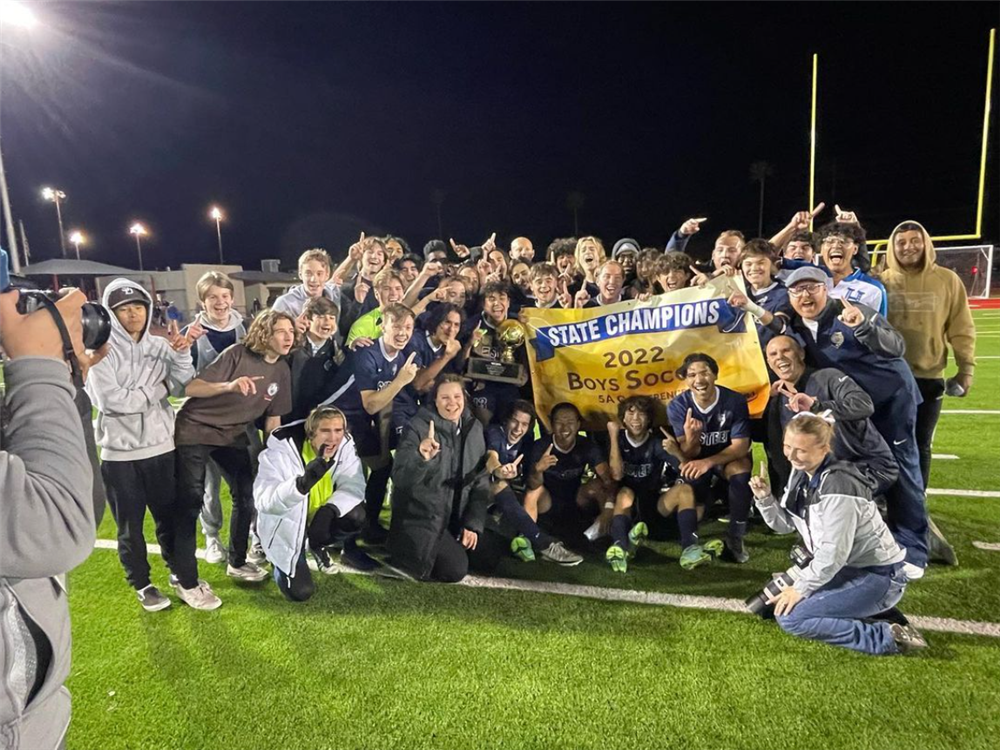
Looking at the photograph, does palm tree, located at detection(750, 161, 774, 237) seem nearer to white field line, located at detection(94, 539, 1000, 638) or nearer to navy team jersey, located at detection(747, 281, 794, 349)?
navy team jersey, located at detection(747, 281, 794, 349)

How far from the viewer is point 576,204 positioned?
62.7m

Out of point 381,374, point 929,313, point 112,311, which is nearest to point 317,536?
point 381,374

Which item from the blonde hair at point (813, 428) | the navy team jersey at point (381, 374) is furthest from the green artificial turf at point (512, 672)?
the navy team jersey at point (381, 374)

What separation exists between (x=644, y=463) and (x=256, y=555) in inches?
120

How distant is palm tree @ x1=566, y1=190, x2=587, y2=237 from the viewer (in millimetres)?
62562

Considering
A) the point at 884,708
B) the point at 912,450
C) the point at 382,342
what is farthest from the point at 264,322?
the point at 912,450

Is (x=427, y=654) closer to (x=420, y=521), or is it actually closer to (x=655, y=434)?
(x=420, y=521)

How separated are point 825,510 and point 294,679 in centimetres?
293

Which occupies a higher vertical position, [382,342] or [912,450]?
[382,342]

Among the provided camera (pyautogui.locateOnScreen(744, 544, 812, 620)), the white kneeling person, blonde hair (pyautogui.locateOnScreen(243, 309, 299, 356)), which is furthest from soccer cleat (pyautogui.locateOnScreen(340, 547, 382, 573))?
camera (pyautogui.locateOnScreen(744, 544, 812, 620))

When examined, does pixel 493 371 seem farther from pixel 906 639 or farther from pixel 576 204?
pixel 576 204

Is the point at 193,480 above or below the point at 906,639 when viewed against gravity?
above

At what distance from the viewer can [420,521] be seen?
13.7 feet

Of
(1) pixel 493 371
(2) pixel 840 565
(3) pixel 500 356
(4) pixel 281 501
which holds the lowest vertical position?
(2) pixel 840 565
